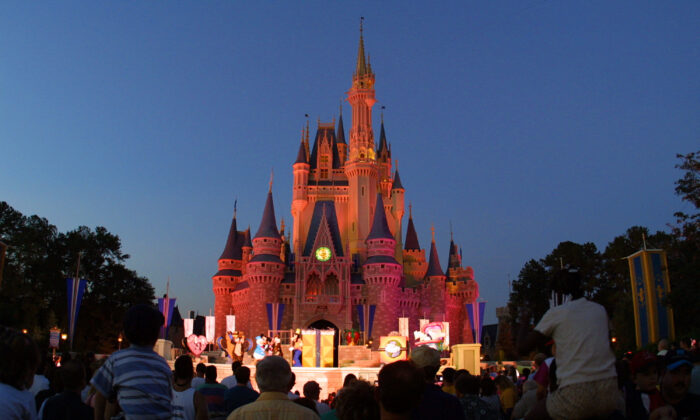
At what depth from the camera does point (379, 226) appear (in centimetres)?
5453

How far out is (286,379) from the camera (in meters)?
4.50

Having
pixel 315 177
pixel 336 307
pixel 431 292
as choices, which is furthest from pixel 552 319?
pixel 315 177

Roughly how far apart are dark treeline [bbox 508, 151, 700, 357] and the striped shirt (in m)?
22.6

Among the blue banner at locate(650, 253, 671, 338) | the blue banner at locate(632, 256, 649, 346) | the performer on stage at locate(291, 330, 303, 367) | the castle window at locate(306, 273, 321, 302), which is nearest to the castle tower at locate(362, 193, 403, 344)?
the castle window at locate(306, 273, 321, 302)

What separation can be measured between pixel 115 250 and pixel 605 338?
5517cm

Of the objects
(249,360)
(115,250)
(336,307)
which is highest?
(115,250)

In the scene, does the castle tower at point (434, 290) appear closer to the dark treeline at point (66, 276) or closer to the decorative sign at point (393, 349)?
the dark treeline at point (66, 276)

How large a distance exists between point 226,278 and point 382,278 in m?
15.5

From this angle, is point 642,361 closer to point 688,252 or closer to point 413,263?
point 688,252

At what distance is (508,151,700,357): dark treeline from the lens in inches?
938

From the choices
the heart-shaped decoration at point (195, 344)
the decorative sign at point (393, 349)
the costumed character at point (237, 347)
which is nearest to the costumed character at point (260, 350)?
the costumed character at point (237, 347)

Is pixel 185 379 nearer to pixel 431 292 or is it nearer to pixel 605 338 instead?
pixel 605 338

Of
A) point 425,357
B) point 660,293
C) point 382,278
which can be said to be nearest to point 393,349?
point 660,293

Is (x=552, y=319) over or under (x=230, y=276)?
under
